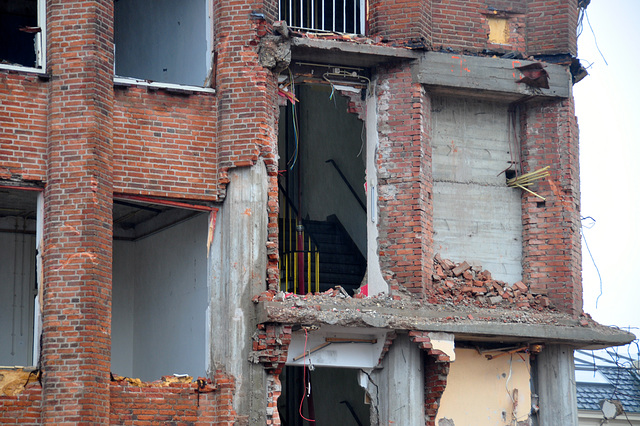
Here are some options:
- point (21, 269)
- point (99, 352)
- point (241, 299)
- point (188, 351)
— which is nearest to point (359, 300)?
point (241, 299)

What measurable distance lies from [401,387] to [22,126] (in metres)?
6.67

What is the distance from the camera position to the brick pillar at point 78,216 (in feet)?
44.2

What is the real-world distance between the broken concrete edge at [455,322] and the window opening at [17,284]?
565cm

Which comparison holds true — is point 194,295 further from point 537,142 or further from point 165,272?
point 537,142

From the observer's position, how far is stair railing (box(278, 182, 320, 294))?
715 inches

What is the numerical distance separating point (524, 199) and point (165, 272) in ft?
20.4

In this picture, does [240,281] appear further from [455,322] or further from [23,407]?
[23,407]

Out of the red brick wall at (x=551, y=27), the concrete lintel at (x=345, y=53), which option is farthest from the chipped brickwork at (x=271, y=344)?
the red brick wall at (x=551, y=27)

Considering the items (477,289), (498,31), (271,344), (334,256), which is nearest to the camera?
(271,344)

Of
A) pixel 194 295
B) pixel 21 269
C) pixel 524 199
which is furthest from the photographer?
pixel 21 269

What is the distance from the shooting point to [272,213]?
595 inches

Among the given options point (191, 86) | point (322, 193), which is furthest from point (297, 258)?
point (191, 86)

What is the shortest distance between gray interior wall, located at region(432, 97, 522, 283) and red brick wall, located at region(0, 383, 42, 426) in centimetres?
664

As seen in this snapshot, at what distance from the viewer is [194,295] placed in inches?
618
